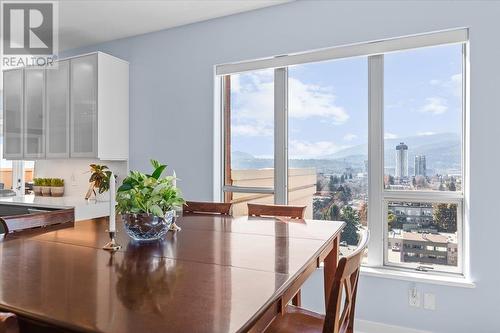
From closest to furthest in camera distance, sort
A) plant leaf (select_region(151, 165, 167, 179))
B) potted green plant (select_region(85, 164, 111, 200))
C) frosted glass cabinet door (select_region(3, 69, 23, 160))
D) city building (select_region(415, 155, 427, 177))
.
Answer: plant leaf (select_region(151, 165, 167, 179))
city building (select_region(415, 155, 427, 177))
potted green plant (select_region(85, 164, 111, 200))
frosted glass cabinet door (select_region(3, 69, 23, 160))

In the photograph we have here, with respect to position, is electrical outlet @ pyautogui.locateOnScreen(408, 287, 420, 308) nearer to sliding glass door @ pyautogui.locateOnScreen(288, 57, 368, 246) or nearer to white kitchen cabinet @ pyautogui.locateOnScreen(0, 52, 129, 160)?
sliding glass door @ pyautogui.locateOnScreen(288, 57, 368, 246)

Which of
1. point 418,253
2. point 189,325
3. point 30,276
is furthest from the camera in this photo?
point 418,253

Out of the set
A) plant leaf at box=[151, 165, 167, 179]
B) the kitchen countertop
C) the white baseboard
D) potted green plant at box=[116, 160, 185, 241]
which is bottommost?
the white baseboard

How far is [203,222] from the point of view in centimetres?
200

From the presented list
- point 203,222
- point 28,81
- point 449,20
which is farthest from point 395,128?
point 28,81

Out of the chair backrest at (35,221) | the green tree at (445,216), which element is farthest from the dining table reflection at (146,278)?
the green tree at (445,216)

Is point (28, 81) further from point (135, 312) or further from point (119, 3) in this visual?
point (135, 312)

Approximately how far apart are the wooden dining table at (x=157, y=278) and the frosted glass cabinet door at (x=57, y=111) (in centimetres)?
223

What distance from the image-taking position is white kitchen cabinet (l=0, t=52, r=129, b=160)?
134 inches

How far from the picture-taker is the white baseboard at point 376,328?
2417 millimetres

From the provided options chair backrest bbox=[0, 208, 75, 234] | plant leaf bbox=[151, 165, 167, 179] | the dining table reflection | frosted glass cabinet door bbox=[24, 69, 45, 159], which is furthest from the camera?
frosted glass cabinet door bbox=[24, 69, 45, 159]

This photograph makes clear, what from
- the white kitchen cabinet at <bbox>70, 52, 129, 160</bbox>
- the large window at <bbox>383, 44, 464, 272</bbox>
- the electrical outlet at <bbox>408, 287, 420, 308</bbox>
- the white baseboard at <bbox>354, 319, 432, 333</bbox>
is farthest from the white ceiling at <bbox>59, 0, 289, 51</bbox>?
the white baseboard at <bbox>354, 319, 432, 333</bbox>

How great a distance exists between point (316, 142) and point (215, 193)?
108 centimetres

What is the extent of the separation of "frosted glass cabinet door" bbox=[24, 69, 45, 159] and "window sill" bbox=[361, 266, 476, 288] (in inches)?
145
